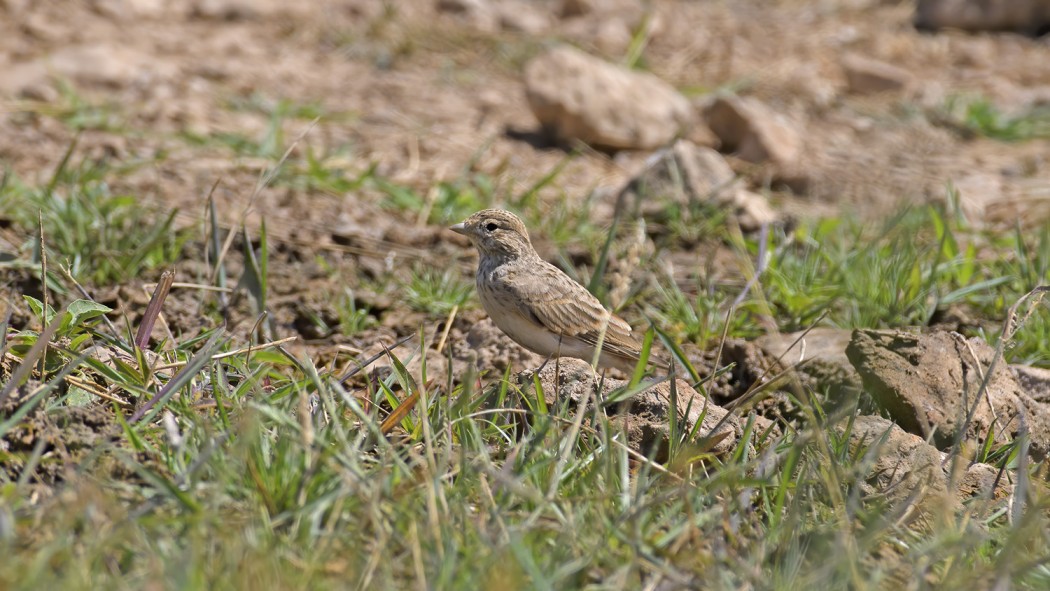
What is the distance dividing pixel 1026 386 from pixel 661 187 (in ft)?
8.53

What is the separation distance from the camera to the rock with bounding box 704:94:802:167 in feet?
26.4

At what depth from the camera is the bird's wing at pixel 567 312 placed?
5078mm

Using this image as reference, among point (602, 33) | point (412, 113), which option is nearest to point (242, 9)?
point (412, 113)

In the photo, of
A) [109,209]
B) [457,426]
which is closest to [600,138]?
[109,209]

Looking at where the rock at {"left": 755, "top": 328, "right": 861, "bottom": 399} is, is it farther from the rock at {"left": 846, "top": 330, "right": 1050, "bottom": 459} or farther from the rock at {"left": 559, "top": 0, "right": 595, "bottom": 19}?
the rock at {"left": 559, "top": 0, "right": 595, "bottom": 19}

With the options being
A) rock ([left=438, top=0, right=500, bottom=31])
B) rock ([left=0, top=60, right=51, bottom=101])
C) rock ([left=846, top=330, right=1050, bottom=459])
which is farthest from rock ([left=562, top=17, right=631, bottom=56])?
rock ([left=846, top=330, right=1050, bottom=459])

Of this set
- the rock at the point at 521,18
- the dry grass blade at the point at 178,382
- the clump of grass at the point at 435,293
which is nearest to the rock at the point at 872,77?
the rock at the point at 521,18

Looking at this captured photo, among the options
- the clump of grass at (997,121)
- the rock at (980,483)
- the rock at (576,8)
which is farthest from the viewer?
the rock at (576,8)

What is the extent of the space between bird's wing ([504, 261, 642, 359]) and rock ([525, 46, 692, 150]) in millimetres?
3203

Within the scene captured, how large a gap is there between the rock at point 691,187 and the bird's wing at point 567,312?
172 cm

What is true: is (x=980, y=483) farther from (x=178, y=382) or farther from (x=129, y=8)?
(x=129, y=8)

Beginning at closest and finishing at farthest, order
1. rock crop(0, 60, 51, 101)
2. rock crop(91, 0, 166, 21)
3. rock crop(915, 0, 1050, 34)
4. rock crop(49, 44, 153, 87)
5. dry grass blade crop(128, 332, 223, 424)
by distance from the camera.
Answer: dry grass blade crop(128, 332, 223, 424), rock crop(0, 60, 51, 101), rock crop(49, 44, 153, 87), rock crop(91, 0, 166, 21), rock crop(915, 0, 1050, 34)

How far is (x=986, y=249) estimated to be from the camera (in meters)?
6.73

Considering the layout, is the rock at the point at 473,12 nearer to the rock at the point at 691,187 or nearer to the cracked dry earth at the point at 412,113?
the cracked dry earth at the point at 412,113
